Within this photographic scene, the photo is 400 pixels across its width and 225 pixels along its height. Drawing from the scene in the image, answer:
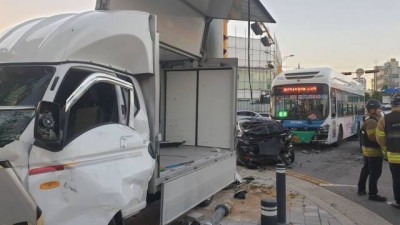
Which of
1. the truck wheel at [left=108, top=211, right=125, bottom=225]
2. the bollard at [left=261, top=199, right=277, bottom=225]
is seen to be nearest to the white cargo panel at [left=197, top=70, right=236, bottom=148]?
the bollard at [left=261, top=199, right=277, bottom=225]

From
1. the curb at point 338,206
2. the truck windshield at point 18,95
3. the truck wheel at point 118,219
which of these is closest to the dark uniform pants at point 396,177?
the curb at point 338,206

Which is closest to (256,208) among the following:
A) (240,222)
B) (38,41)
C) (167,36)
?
(240,222)

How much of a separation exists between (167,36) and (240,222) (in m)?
3.31

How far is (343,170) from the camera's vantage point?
1232 centimetres

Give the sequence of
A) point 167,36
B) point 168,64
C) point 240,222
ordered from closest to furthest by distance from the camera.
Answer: point 240,222, point 167,36, point 168,64

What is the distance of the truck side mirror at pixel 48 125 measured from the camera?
318 centimetres

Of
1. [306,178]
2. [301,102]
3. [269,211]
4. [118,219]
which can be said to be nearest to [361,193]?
[306,178]

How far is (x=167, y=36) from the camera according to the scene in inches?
288

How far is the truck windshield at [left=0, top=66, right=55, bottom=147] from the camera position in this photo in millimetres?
3334

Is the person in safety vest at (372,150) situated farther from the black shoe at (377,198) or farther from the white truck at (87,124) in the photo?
the white truck at (87,124)

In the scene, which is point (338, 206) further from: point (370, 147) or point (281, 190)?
point (281, 190)

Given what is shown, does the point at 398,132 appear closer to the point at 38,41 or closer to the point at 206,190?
the point at 206,190

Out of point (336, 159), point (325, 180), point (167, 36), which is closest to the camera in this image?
point (167, 36)

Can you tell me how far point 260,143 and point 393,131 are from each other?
5.08 metres
